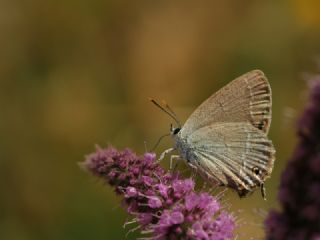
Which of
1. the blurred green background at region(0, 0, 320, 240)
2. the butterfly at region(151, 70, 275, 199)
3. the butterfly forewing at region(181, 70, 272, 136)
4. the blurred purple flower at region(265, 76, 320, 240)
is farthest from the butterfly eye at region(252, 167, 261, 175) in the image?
the blurred green background at region(0, 0, 320, 240)

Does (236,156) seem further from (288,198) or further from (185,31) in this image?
(185,31)

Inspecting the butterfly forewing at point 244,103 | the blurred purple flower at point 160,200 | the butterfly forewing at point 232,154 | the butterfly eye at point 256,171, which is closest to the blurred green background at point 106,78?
the butterfly forewing at point 232,154

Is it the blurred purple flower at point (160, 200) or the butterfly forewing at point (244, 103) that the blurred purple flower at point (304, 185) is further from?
the butterfly forewing at point (244, 103)

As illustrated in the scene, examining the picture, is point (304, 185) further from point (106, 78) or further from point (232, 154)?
point (106, 78)

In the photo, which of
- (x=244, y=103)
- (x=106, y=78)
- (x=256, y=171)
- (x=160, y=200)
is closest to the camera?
(x=160, y=200)

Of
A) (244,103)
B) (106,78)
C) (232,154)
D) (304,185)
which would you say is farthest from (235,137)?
(106,78)
